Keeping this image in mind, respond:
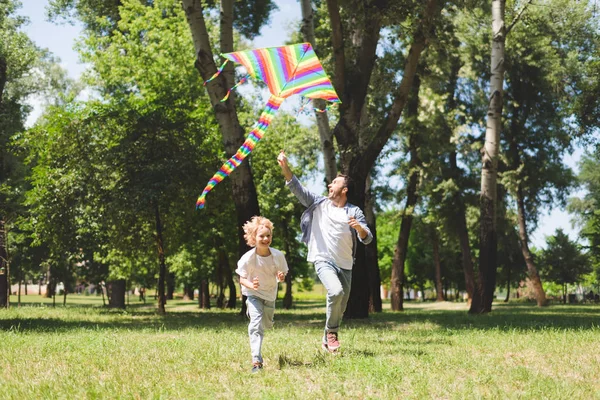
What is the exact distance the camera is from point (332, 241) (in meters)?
8.33

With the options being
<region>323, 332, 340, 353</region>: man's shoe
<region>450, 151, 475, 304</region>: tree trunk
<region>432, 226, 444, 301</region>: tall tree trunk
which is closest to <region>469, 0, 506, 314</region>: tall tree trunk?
<region>323, 332, 340, 353</region>: man's shoe

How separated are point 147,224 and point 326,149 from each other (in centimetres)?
968

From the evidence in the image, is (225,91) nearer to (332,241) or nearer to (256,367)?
(332,241)

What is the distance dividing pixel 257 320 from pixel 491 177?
13263 millimetres

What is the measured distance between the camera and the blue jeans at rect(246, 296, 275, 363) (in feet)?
23.7

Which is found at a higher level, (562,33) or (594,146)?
(562,33)

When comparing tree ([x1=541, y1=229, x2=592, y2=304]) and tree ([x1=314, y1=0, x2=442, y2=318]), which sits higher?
tree ([x1=314, y1=0, x2=442, y2=318])

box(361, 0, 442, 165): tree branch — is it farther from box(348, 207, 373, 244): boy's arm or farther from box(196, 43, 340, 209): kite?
box(348, 207, 373, 244): boy's arm

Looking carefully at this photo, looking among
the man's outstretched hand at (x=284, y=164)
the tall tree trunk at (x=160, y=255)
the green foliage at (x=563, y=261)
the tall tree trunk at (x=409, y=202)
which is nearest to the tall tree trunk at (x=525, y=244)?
the tall tree trunk at (x=409, y=202)

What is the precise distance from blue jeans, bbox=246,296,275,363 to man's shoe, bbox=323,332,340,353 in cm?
98

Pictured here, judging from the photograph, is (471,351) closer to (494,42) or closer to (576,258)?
(494,42)

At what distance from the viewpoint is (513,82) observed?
34.3m

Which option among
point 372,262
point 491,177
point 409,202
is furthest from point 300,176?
point 491,177

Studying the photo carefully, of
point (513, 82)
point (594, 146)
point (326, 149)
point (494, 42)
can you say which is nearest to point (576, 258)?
point (513, 82)
